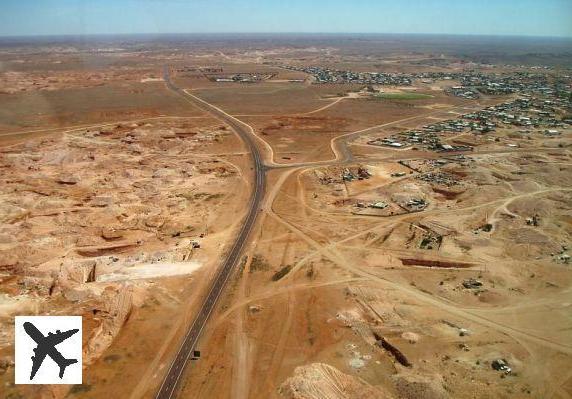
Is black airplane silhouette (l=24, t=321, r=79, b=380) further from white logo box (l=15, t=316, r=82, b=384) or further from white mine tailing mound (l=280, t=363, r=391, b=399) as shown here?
white mine tailing mound (l=280, t=363, r=391, b=399)

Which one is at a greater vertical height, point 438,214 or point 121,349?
point 438,214

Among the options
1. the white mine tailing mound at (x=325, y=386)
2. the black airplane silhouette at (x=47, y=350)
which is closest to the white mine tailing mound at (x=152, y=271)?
the black airplane silhouette at (x=47, y=350)

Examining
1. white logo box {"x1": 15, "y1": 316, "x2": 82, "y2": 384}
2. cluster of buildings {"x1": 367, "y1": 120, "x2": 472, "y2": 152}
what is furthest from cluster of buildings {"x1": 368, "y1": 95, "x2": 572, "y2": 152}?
white logo box {"x1": 15, "y1": 316, "x2": 82, "y2": 384}

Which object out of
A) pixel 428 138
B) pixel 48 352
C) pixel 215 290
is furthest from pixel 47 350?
pixel 428 138

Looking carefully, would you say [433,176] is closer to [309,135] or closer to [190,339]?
[309,135]

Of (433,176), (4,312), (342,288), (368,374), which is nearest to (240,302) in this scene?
(342,288)

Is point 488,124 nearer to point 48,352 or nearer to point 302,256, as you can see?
point 302,256
